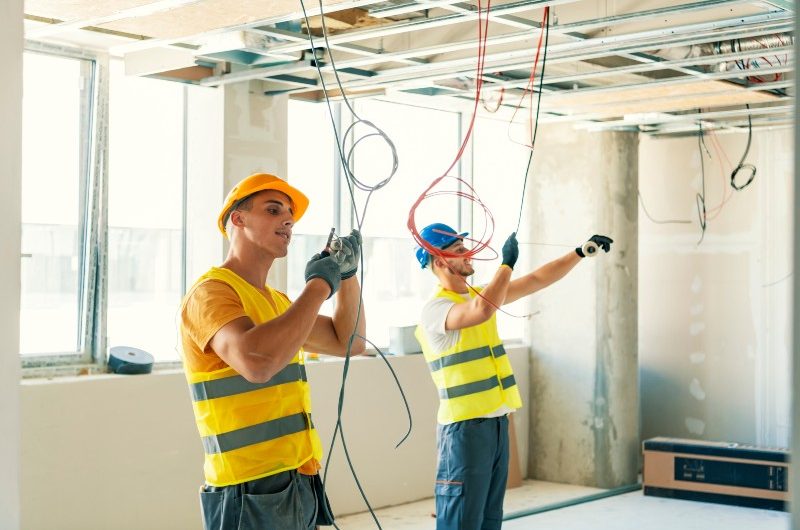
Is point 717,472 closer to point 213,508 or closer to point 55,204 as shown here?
point 55,204

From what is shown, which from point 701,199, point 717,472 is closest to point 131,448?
point 717,472

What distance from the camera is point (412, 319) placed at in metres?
6.64

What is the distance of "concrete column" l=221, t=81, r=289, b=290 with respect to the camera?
16.4ft

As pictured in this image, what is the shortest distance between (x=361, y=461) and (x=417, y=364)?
0.76 metres

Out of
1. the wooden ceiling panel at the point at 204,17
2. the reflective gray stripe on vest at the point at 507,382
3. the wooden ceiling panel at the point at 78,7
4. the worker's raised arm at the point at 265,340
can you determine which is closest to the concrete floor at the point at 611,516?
the reflective gray stripe on vest at the point at 507,382

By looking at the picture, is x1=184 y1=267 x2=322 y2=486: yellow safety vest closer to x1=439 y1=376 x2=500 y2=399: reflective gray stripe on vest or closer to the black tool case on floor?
x1=439 y1=376 x2=500 y2=399: reflective gray stripe on vest

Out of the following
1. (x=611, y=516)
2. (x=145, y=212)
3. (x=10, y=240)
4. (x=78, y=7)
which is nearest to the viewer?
(x=10, y=240)

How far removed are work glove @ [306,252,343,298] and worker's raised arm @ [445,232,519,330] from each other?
1353 mm

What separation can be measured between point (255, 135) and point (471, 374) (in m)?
1.95

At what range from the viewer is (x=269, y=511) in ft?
7.55

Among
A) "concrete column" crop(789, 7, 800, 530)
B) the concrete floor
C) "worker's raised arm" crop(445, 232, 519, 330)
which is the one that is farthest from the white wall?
"concrete column" crop(789, 7, 800, 530)

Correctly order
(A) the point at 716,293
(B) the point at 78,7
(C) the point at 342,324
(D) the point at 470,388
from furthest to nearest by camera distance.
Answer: (A) the point at 716,293
(D) the point at 470,388
(B) the point at 78,7
(C) the point at 342,324

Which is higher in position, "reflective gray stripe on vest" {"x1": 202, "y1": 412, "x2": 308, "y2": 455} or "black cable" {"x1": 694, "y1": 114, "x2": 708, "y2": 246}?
"black cable" {"x1": 694, "y1": 114, "x2": 708, "y2": 246}

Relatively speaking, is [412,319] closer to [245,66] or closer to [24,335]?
[245,66]
